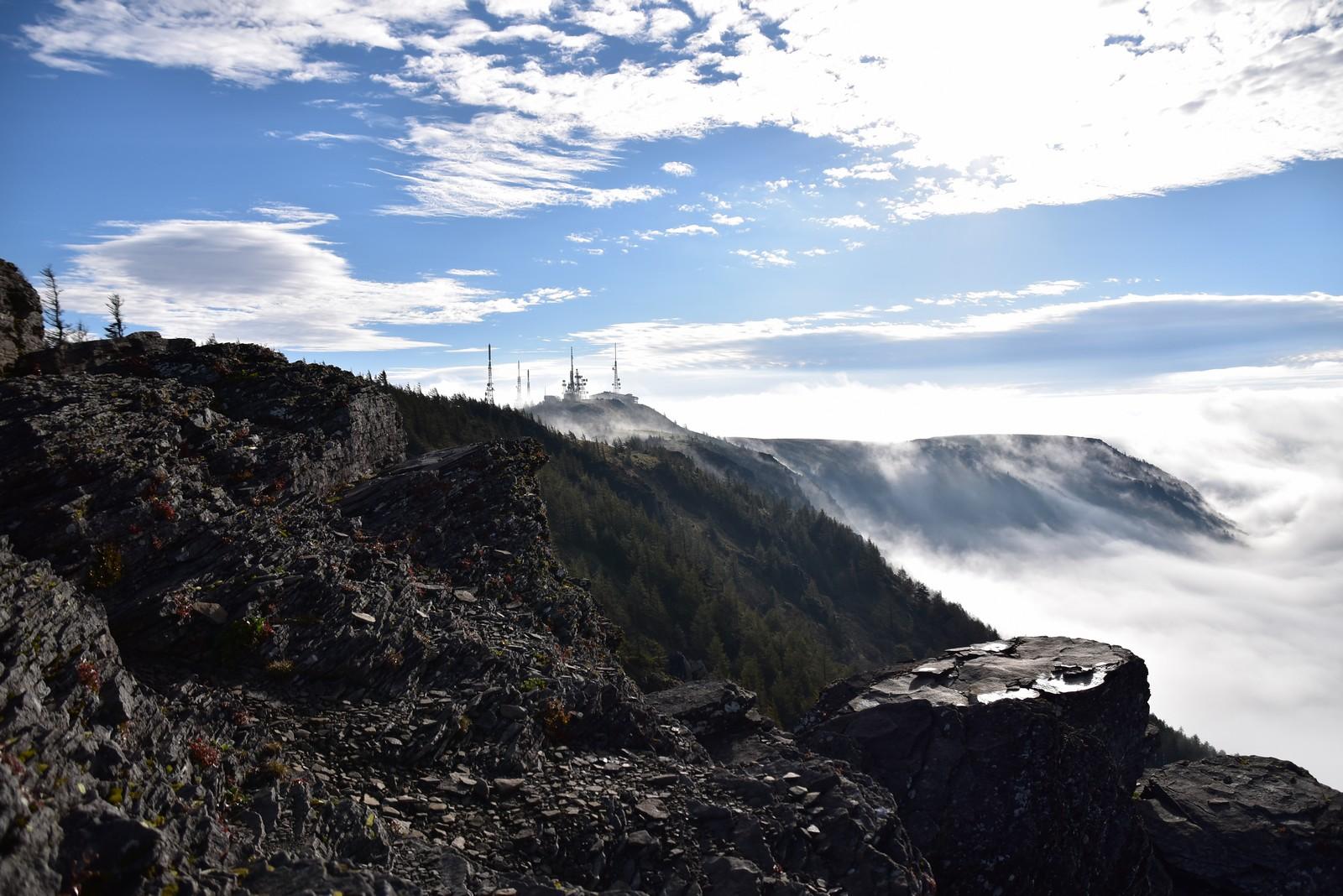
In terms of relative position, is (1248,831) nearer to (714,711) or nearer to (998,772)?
(998,772)

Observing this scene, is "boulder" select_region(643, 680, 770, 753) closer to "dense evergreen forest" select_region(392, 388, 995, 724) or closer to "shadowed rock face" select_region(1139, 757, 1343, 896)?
"shadowed rock face" select_region(1139, 757, 1343, 896)

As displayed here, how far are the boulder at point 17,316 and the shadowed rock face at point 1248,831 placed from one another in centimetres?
6707

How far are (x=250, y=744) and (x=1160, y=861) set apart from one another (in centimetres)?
4968

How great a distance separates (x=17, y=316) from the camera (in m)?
33.3

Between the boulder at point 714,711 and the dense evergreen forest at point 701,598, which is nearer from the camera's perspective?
the boulder at point 714,711

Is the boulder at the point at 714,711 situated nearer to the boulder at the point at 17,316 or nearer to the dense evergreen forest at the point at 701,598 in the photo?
the boulder at the point at 17,316

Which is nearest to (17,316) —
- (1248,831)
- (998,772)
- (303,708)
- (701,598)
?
(303,708)

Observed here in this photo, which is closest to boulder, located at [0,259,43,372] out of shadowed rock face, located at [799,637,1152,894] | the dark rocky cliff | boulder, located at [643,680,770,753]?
the dark rocky cliff

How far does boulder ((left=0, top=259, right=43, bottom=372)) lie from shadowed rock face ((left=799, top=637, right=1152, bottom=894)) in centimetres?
4337

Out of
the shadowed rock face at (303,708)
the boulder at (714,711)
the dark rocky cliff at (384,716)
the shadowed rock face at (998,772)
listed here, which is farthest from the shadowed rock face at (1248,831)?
the shadowed rock face at (303,708)

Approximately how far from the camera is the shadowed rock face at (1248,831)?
135ft

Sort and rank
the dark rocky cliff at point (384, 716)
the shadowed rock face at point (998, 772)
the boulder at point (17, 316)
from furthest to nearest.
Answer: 1. the shadowed rock face at point (998, 772)
2. the boulder at point (17, 316)
3. the dark rocky cliff at point (384, 716)

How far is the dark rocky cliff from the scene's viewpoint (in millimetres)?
15039

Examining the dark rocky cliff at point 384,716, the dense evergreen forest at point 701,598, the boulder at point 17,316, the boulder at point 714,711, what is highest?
the boulder at point 17,316
